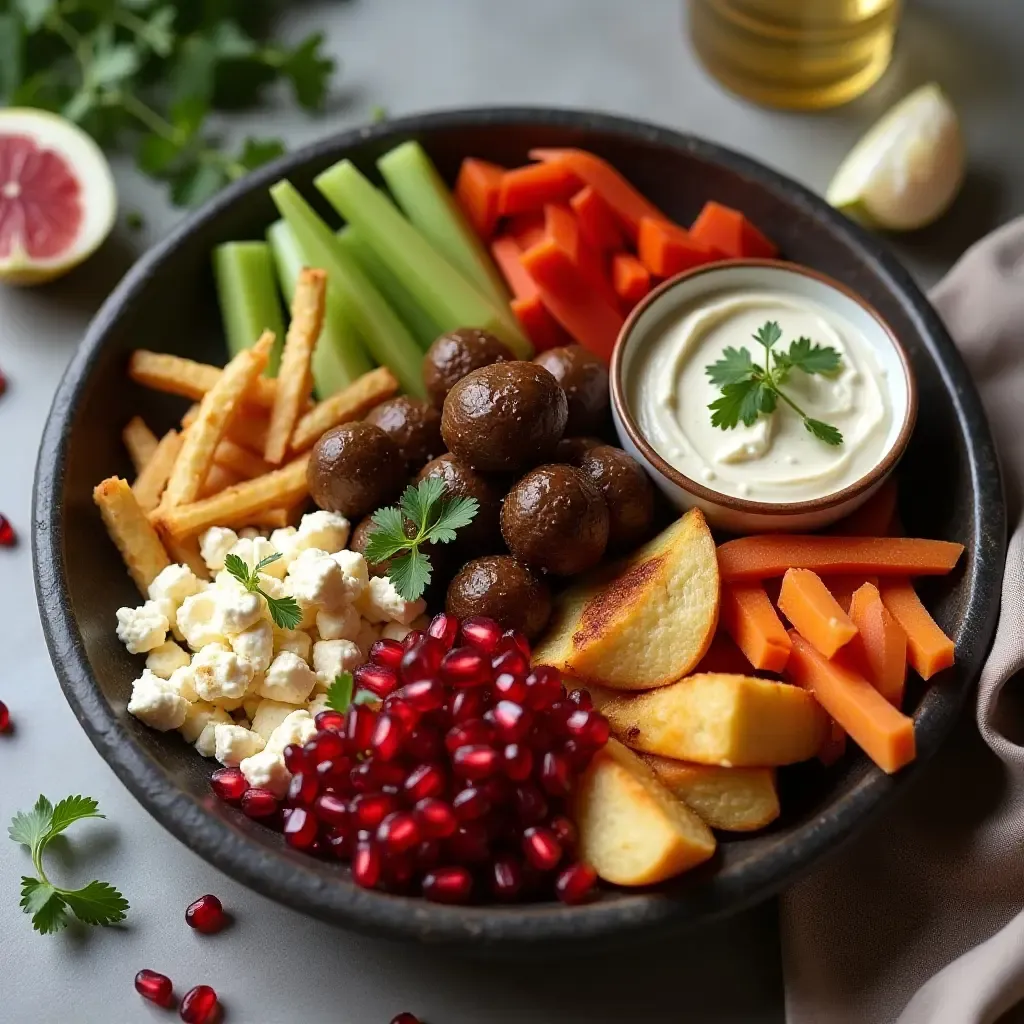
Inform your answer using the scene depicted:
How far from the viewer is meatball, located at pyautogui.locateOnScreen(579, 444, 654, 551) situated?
253 cm

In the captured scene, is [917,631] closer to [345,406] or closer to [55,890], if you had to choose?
[345,406]

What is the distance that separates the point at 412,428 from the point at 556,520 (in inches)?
18.5

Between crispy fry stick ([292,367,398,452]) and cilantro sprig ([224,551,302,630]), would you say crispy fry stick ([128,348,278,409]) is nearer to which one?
crispy fry stick ([292,367,398,452])

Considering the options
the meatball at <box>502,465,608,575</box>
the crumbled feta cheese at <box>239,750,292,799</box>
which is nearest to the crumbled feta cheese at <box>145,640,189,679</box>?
the crumbled feta cheese at <box>239,750,292,799</box>

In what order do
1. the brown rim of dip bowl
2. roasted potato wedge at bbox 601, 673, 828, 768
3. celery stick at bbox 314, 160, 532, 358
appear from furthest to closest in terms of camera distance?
celery stick at bbox 314, 160, 532, 358, the brown rim of dip bowl, roasted potato wedge at bbox 601, 673, 828, 768

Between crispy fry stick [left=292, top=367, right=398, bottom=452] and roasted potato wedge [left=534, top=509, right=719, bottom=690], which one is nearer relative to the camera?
roasted potato wedge [left=534, top=509, right=719, bottom=690]

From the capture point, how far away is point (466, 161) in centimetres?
314

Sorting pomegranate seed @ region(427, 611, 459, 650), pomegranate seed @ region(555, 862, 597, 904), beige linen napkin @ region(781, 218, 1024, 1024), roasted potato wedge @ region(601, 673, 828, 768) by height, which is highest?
pomegranate seed @ region(427, 611, 459, 650)

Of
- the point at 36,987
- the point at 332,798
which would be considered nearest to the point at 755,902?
the point at 332,798

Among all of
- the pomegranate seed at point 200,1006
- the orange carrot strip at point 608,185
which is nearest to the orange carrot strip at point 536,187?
the orange carrot strip at point 608,185

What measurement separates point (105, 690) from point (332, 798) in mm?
498

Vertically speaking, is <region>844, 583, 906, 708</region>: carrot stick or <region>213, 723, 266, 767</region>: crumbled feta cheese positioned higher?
<region>213, 723, 266, 767</region>: crumbled feta cheese

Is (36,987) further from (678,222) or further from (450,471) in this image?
(678,222)

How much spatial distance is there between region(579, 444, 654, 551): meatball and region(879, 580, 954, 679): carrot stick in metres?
0.52
